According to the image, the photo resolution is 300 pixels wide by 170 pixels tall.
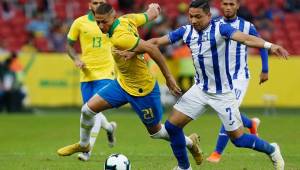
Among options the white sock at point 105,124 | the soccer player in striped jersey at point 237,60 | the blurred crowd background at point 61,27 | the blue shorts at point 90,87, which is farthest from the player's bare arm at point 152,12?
the blurred crowd background at point 61,27

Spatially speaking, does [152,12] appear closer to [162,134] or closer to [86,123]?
[162,134]

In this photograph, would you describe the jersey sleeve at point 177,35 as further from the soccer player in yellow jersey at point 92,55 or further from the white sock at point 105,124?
the white sock at point 105,124

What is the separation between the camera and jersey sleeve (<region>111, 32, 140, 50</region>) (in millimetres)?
10732

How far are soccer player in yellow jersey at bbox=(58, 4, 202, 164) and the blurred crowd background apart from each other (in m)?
12.3

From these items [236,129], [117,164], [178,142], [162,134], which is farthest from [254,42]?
[162,134]

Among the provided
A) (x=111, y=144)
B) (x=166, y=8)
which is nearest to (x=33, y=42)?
(x=166, y=8)

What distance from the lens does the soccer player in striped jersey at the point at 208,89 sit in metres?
10.7

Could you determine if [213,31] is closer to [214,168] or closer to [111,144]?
[214,168]

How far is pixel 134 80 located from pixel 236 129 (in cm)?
163

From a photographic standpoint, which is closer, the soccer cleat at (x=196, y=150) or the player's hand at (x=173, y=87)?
the player's hand at (x=173, y=87)

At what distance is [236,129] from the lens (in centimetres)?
1073

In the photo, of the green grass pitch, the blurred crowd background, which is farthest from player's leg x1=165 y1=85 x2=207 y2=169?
the blurred crowd background

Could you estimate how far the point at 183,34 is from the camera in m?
11.0

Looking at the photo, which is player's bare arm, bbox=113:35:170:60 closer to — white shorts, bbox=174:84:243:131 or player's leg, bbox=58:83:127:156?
white shorts, bbox=174:84:243:131
